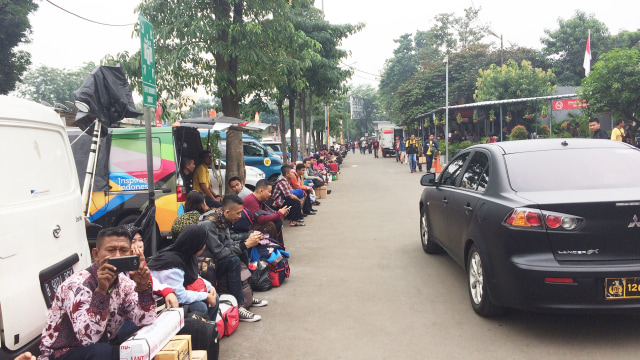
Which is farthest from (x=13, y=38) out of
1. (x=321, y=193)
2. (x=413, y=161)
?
(x=413, y=161)

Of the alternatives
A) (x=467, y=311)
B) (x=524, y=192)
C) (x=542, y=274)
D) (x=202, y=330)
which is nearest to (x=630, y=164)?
(x=524, y=192)

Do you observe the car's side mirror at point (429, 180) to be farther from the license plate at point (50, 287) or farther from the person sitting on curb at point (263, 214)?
the license plate at point (50, 287)

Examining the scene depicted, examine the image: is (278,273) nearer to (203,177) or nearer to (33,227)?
(33,227)

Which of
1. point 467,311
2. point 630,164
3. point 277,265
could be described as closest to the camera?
point 630,164

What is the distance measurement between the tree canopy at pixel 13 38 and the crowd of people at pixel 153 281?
21828mm

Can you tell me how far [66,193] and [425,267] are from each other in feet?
14.6

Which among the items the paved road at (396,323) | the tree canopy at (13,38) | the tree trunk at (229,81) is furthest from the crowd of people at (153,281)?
the tree canopy at (13,38)

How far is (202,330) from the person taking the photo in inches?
145

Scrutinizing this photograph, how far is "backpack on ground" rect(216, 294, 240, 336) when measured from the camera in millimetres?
4414

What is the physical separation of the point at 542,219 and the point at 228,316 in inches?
111

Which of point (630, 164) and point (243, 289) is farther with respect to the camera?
point (243, 289)

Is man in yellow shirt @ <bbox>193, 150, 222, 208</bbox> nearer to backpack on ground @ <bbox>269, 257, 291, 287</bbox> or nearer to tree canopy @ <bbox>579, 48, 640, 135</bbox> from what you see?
backpack on ground @ <bbox>269, 257, 291, 287</bbox>

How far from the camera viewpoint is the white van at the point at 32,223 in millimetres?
3016

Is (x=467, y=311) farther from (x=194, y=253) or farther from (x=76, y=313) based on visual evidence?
(x=76, y=313)
